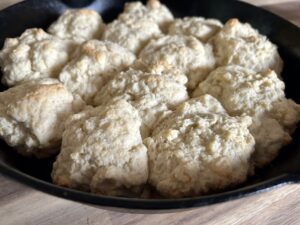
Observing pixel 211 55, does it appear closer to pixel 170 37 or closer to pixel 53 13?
pixel 170 37

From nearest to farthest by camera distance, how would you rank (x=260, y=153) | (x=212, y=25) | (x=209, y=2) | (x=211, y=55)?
1. (x=260, y=153)
2. (x=211, y=55)
3. (x=212, y=25)
4. (x=209, y=2)

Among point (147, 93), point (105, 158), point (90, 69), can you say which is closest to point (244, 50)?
point (147, 93)

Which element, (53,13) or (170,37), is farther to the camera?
(53,13)

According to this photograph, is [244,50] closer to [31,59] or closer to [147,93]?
[147,93]

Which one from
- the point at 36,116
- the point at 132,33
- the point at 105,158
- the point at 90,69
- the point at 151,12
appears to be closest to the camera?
the point at 105,158

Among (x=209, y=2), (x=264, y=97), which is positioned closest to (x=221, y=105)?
(x=264, y=97)
